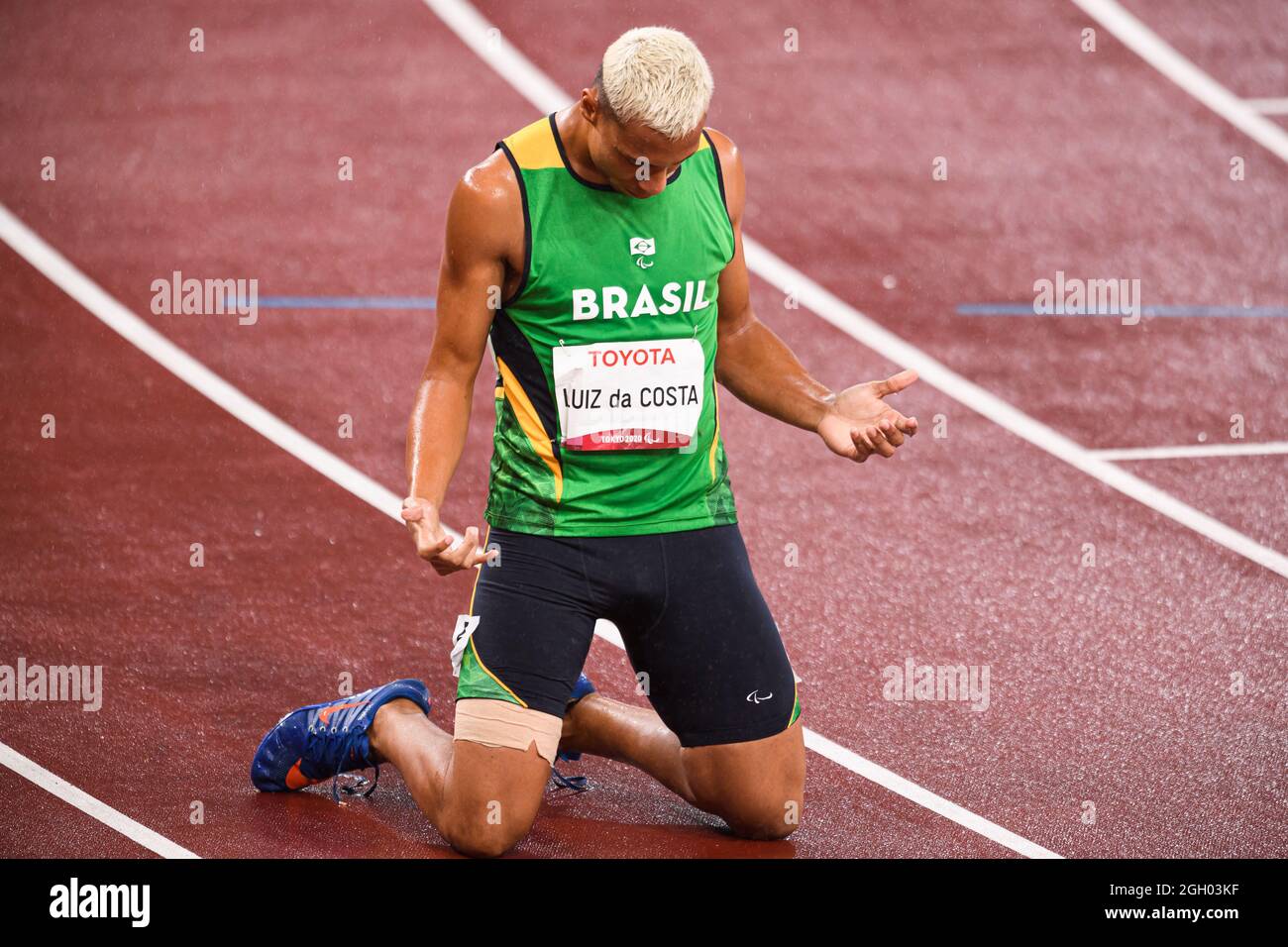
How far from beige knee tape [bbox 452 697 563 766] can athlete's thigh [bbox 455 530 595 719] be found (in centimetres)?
2

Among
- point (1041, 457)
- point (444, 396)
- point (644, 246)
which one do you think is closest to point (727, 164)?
point (644, 246)

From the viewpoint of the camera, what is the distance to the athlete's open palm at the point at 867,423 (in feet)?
11.8

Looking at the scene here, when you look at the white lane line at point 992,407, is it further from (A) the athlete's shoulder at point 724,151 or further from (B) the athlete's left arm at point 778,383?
(A) the athlete's shoulder at point 724,151

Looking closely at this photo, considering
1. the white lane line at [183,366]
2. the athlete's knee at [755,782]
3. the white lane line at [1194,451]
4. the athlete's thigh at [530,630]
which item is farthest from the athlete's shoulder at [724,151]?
the white lane line at [1194,451]

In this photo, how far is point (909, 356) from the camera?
6605 mm

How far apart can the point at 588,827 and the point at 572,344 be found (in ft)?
3.98

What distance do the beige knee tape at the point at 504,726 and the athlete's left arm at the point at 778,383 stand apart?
0.94 meters

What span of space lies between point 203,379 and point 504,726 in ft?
11.0

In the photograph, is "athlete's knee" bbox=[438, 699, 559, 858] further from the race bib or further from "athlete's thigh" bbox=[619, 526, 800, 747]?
the race bib

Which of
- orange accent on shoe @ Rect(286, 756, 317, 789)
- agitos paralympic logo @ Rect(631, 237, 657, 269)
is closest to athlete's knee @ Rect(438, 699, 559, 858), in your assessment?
orange accent on shoe @ Rect(286, 756, 317, 789)

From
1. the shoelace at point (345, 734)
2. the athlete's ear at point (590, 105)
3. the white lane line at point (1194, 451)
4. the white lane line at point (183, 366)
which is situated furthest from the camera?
the white lane line at point (1194, 451)
